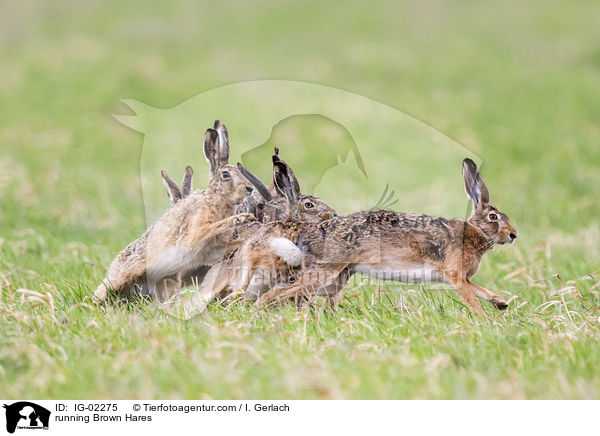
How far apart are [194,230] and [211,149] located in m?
0.64

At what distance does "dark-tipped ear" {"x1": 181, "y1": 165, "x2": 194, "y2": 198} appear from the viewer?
6668 millimetres

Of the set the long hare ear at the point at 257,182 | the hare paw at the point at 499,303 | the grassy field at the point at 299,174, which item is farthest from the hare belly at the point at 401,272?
the long hare ear at the point at 257,182

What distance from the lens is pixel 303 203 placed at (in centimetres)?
622

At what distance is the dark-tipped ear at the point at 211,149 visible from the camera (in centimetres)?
611

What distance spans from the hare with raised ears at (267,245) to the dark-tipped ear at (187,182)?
75 cm

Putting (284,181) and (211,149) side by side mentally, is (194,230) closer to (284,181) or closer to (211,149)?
(211,149)

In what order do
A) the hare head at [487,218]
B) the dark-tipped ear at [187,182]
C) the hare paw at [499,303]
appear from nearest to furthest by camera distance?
1. the hare paw at [499,303]
2. the hare head at [487,218]
3. the dark-tipped ear at [187,182]

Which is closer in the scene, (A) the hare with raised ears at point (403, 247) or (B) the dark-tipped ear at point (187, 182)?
(A) the hare with raised ears at point (403, 247)

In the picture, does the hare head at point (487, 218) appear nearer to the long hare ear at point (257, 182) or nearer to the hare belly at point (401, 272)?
the hare belly at point (401, 272)

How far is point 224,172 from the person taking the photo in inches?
244

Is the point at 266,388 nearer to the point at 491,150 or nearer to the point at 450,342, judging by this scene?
the point at 450,342
